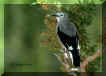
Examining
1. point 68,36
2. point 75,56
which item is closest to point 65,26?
point 68,36

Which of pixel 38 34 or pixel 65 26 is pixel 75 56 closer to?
pixel 65 26

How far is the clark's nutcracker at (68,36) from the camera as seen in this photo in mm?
1001

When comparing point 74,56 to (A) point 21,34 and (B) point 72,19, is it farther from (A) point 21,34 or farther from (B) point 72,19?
(A) point 21,34

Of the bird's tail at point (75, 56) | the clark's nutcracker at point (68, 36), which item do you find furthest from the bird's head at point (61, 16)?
the bird's tail at point (75, 56)

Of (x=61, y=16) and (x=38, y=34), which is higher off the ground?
(x=61, y=16)

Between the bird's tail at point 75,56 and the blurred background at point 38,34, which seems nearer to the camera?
the bird's tail at point 75,56

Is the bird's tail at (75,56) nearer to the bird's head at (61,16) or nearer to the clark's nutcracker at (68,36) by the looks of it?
the clark's nutcracker at (68,36)

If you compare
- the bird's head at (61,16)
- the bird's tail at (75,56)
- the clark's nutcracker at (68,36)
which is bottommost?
the bird's tail at (75,56)

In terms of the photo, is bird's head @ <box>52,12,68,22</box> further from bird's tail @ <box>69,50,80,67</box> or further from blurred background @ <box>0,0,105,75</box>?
bird's tail @ <box>69,50,80,67</box>

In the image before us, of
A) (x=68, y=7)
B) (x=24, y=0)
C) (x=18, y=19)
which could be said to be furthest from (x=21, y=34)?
(x=68, y=7)

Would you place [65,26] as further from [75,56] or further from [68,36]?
[75,56]

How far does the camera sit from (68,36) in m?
1.01

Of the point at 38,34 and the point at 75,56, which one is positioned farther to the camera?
the point at 38,34

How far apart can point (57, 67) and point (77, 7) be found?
0.37 m
